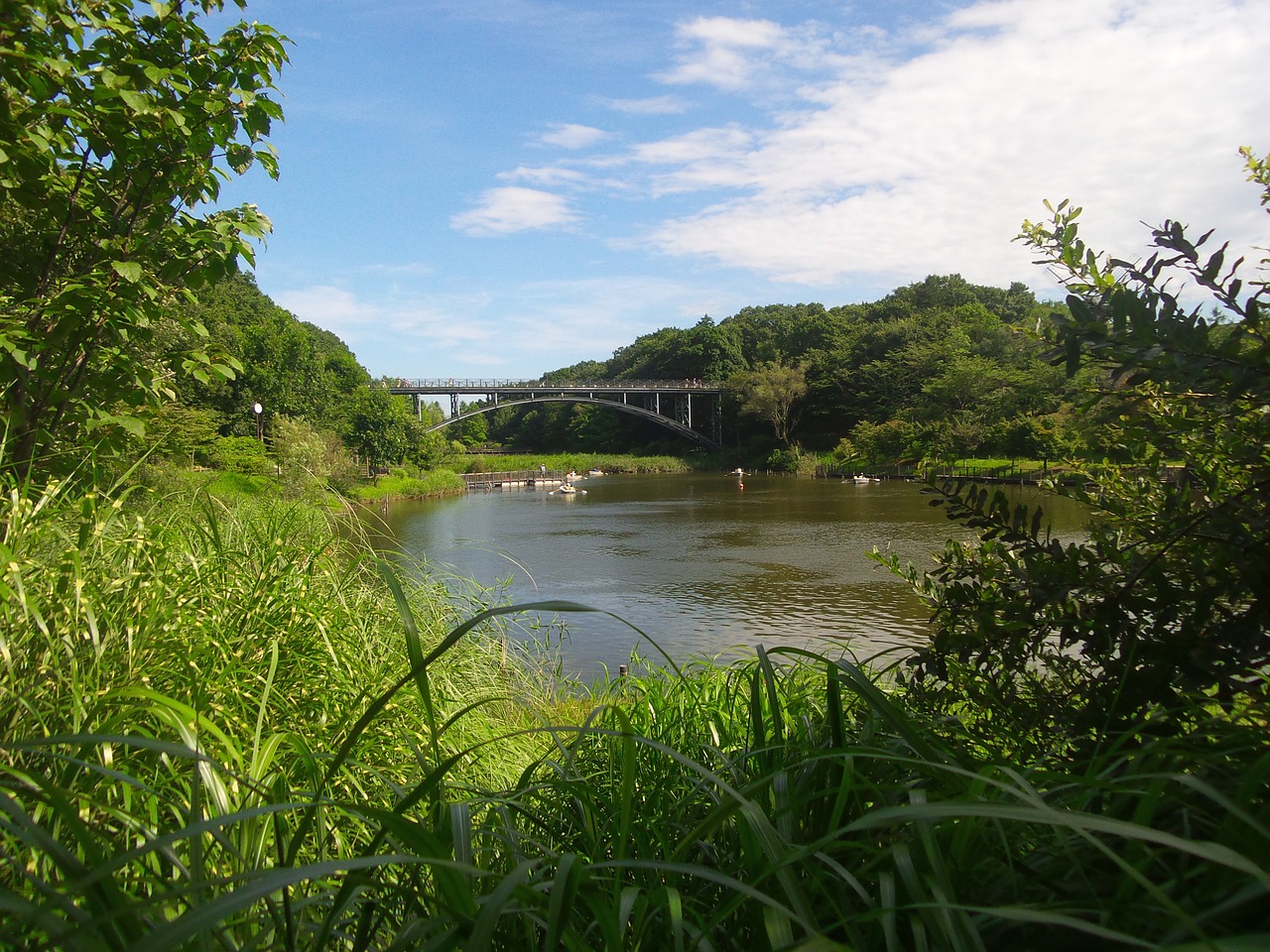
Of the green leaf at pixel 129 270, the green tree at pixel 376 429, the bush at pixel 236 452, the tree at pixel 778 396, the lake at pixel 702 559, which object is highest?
the tree at pixel 778 396

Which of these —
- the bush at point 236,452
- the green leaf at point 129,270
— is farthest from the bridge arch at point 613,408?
the green leaf at point 129,270

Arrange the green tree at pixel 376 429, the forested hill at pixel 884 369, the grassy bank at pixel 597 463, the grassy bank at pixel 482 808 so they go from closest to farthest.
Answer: the grassy bank at pixel 482 808
the forested hill at pixel 884 369
the green tree at pixel 376 429
the grassy bank at pixel 597 463

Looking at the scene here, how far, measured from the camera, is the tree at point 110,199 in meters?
2.38

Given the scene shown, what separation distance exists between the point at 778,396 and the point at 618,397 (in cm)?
1267

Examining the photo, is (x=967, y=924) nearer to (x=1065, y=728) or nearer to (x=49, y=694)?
(x=1065, y=728)

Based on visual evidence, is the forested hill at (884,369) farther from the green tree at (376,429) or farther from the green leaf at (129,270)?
the green leaf at (129,270)

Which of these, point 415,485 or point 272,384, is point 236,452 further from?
point 415,485

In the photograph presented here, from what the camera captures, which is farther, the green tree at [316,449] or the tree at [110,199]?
the green tree at [316,449]

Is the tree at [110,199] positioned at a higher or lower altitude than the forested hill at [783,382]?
lower

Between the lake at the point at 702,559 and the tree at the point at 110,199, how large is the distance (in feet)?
6.10

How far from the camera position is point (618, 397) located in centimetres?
5641

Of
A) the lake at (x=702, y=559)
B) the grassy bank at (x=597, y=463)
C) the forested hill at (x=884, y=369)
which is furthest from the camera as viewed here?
the grassy bank at (x=597, y=463)

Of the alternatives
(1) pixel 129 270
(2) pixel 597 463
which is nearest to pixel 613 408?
(2) pixel 597 463

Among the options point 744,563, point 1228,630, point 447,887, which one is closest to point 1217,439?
point 1228,630
